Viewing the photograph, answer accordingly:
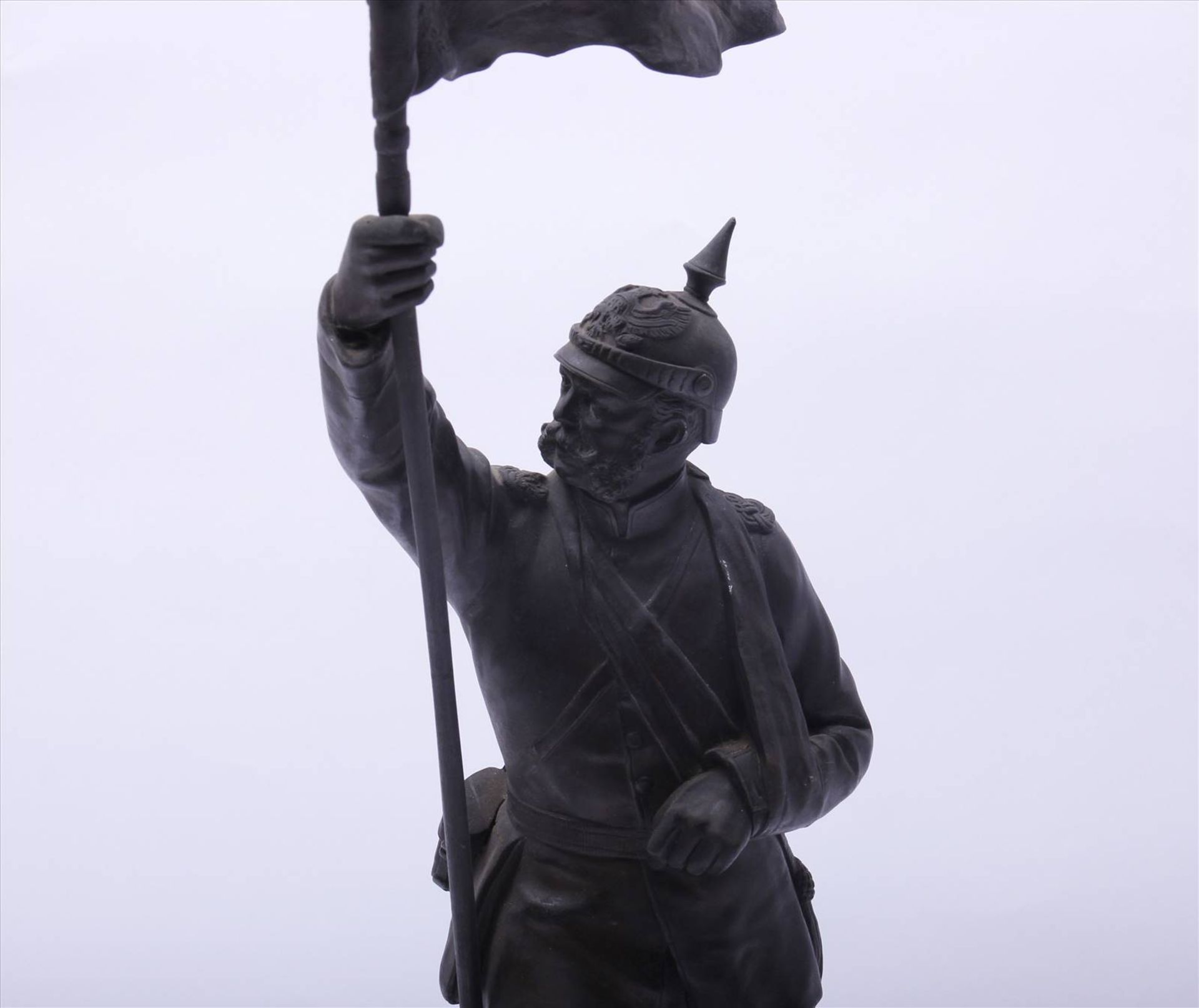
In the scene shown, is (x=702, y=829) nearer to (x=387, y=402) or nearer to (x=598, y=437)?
(x=598, y=437)

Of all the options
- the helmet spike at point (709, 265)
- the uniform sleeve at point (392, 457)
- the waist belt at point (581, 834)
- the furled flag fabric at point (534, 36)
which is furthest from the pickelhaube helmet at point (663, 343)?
the waist belt at point (581, 834)

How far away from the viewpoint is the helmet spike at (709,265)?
2.62 meters

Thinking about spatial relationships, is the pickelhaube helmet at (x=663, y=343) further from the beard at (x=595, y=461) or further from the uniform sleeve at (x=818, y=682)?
the uniform sleeve at (x=818, y=682)

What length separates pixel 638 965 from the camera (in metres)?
2.72

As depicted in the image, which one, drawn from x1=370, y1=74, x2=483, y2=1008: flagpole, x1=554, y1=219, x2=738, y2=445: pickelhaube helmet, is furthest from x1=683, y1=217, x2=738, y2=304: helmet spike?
x1=370, y1=74, x2=483, y2=1008: flagpole

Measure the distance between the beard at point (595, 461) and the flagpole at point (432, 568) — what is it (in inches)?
10.3

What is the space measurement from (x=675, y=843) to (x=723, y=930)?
200mm

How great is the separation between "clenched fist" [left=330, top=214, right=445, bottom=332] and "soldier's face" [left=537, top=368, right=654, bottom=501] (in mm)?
440

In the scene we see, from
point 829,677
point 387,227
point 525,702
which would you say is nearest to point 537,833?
point 525,702

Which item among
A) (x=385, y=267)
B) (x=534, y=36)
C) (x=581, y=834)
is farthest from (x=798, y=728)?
(x=534, y=36)

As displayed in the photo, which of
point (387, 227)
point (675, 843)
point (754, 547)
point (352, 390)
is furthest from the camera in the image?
point (754, 547)

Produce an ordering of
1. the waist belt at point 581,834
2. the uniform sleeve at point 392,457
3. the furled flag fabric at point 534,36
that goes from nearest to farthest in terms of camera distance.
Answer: the furled flag fabric at point 534,36
the uniform sleeve at point 392,457
the waist belt at point 581,834

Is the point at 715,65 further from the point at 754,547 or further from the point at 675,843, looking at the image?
the point at 675,843

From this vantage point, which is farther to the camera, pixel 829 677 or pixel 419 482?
pixel 829 677
